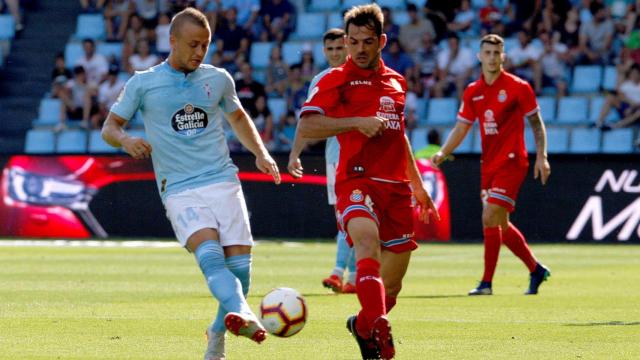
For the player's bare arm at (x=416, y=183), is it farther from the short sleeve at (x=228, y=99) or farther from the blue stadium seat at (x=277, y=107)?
the blue stadium seat at (x=277, y=107)

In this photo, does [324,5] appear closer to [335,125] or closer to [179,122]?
[335,125]

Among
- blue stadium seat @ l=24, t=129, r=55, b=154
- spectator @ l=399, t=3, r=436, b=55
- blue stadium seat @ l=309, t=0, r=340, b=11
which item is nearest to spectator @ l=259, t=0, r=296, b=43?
blue stadium seat @ l=309, t=0, r=340, b=11

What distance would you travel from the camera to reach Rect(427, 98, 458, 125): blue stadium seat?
86.0ft

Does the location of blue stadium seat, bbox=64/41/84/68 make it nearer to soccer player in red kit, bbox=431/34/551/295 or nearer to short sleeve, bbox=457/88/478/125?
short sleeve, bbox=457/88/478/125

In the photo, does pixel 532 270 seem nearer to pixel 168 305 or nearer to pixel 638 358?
pixel 168 305

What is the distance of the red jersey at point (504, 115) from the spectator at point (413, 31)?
13.3 m

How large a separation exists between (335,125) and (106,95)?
20595 millimetres

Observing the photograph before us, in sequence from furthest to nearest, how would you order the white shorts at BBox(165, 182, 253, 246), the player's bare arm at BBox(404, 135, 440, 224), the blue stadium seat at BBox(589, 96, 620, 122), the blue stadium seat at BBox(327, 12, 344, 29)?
the blue stadium seat at BBox(327, 12, 344, 29) < the blue stadium seat at BBox(589, 96, 620, 122) < the player's bare arm at BBox(404, 135, 440, 224) < the white shorts at BBox(165, 182, 253, 246)

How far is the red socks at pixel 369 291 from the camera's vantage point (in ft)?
25.4

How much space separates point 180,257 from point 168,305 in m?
7.23

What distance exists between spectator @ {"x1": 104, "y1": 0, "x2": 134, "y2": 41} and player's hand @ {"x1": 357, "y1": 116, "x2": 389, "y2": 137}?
22.9 metres

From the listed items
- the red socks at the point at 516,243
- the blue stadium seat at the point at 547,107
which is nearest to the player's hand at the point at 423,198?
the red socks at the point at 516,243

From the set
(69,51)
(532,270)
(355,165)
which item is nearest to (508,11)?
(69,51)

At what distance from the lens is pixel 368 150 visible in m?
8.20
